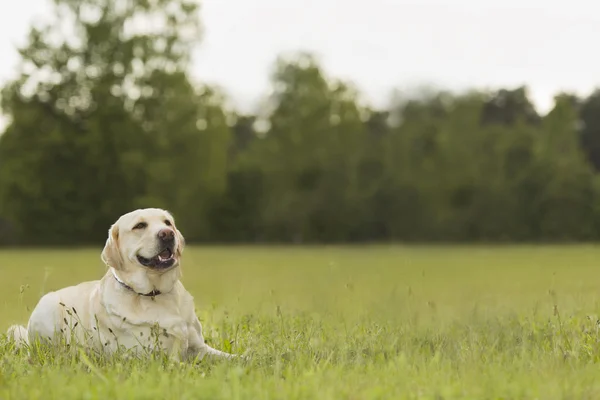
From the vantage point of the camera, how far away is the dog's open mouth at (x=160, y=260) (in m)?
6.79

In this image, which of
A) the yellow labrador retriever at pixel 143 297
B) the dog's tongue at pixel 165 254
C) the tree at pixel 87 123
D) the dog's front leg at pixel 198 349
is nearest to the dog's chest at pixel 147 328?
the yellow labrador retriever at pixel 143 297

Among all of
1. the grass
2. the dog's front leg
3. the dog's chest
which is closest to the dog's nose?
the dog's chest

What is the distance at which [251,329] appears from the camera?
8.53 metres

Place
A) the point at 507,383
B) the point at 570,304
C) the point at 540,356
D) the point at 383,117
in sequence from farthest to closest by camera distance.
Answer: the point at 383,117
the point at 570,304
the point at 540,356
the point at 507,383

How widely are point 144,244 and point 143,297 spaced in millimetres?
475

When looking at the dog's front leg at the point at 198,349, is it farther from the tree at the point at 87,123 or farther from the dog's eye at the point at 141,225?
the tree at the point at 87,123

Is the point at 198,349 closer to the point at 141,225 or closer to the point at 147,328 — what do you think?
the point at 147,328

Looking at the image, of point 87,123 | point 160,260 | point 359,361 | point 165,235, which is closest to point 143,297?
point 160,260

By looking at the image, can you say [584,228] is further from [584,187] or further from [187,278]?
[187,278]

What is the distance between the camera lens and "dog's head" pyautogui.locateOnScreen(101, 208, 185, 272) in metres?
6.79

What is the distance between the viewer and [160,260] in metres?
6.80

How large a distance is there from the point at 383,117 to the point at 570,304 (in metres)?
57.5

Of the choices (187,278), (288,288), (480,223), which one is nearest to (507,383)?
(288,288)

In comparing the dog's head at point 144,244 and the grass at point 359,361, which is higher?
the dog's head at point 144,244
